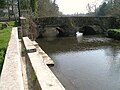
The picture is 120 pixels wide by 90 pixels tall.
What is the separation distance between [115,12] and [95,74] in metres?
37.3

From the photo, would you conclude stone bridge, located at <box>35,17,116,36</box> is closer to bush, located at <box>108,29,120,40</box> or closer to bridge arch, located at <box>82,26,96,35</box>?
bridge arch, located at <box>82,26,96,35</box>

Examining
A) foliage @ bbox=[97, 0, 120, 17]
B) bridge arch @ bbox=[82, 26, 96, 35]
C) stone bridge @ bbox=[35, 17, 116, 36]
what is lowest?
bridge arch @ bbox=[82, 26, 96, 35]

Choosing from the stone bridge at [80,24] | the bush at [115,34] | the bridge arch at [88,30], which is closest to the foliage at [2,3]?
the stone bridge at [80,24]

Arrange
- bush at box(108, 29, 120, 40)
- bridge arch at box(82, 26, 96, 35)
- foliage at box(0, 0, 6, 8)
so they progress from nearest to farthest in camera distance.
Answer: bush at box(108, 29, 120, 40)
bridge arch at box(82, 26, 96, 35)
foliage at box(0, 0, 6, 8)

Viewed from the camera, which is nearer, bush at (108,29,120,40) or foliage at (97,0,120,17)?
bush at (108,29,120,40)

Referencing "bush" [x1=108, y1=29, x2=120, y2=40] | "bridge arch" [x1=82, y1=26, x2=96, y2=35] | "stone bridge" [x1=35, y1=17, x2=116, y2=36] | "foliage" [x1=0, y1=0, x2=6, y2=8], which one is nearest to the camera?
"bush" [x1=108, y1=29, x2=120, y2=40]

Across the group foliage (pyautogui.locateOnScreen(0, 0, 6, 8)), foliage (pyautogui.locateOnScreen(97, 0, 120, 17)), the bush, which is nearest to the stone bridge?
foliage (pyautogui.locateOnScreen(97, 0, 120, 17))

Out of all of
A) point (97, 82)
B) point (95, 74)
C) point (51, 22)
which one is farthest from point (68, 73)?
point (51, 22)

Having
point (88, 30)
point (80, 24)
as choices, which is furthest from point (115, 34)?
point (88, 30)

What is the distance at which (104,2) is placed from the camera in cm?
7619

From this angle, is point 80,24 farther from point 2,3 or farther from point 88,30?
point 2,3

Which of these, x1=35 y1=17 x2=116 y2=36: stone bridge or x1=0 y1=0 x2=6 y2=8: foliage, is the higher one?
x1=0 y1=0 x2=6 y2=8: foliage

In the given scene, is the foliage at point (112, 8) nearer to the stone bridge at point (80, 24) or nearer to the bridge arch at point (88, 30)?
the stone bridge at point (80, 24)

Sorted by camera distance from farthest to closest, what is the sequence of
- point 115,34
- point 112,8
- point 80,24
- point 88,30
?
point 112,8 → point 88,30 → point 80,24 → point 115,34
